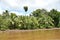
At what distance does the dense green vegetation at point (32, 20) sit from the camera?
21.8m

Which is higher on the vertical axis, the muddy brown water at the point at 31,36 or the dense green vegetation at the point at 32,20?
the dense green vegetation at the point at 32,20

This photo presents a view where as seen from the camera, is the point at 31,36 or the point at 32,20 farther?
the point at 32,20

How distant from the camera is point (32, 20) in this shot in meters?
22.9

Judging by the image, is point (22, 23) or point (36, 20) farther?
point (36, 20)

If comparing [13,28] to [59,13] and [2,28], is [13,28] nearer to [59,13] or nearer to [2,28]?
[2,28]

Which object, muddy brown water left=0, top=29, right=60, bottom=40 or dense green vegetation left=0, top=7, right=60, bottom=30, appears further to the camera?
dense green vegetation left=0, top=7, right=60, bottom=30

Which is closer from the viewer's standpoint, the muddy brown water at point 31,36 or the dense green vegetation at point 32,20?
the muddy brown water at point 31,36

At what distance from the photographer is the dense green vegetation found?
21797 millimetres

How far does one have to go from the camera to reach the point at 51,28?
2445cm

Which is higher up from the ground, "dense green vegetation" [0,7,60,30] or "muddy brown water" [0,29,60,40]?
"dense green vegetation" [0,7,60,30]

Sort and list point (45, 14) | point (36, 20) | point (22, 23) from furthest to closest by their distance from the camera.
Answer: point (45, 14) < point (36, 20) < point (22, 23)

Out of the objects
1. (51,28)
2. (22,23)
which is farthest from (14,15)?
(51,28)

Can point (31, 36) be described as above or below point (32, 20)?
below

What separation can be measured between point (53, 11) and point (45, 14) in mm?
1369
